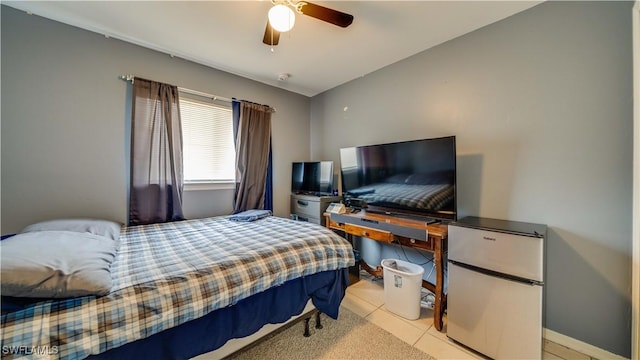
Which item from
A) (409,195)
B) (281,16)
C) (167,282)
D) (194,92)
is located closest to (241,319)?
(167,282)

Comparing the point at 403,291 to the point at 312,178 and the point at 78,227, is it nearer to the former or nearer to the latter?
the point at 312,178

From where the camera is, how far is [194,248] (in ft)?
5.14

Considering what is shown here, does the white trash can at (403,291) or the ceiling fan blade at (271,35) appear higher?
the ceiling fan blade at (271,35)

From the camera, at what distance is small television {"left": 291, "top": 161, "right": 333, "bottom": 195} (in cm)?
304

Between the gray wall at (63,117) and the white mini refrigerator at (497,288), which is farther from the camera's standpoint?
the gray wall at (63,117)

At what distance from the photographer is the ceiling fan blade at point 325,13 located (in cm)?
145

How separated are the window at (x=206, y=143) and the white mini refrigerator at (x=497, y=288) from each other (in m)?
2.58

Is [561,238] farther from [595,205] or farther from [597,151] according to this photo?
[597,151]

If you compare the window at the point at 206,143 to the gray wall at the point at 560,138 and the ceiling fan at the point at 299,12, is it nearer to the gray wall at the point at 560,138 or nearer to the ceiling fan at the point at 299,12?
the ceiling fan at the point at 299,12

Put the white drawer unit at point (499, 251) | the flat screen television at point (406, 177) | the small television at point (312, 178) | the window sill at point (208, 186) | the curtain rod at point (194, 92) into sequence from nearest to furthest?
the white drawer unit at point (499, 251) → the flat screen television at point (406, 177) → the curtain rod at point (194, 92) → the window sill at point (208, 186) → the small television at point (312, 178)

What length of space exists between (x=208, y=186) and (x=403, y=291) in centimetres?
238

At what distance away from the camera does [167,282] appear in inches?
43.3

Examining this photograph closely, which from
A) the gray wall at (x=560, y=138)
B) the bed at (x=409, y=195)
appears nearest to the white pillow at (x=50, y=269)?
the bed at (x=409, y=195)

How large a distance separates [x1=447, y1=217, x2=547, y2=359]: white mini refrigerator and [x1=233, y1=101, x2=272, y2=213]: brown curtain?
2298 millimetres
